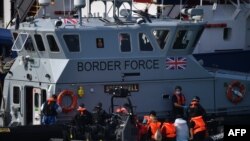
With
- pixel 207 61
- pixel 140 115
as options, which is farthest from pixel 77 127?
pixel 207 61

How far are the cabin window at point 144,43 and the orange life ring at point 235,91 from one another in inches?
94.7

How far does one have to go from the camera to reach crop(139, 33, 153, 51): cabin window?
778 inches

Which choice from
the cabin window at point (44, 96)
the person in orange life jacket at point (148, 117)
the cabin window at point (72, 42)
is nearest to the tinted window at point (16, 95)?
the cabin window at point (44, 96)

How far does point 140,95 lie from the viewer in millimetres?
19984

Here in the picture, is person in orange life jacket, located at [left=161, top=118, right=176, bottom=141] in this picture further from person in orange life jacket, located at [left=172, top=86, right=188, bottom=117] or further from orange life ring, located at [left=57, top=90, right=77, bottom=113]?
orange life ring, located at [left=57, top=90, right=77, bottom=113]

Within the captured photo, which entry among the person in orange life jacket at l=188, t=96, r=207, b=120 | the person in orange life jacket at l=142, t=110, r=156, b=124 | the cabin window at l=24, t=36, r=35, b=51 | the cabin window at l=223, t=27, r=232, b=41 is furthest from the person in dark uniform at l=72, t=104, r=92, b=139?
the cabin window at l=223, t=27, r=232, b=41

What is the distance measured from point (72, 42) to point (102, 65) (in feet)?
2.83

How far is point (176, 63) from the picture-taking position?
2022cm

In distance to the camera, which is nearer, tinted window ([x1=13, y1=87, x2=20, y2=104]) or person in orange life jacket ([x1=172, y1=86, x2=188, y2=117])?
person in orange life jacket ([x1=172, y1=86, x2=188, y2=117])

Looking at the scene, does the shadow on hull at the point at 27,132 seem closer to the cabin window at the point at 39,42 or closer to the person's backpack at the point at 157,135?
the cabin window at the point at 39,42

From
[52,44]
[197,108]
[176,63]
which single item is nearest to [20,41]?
[52,44]

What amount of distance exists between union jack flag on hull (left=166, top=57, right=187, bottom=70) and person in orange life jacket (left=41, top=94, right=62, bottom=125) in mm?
2772

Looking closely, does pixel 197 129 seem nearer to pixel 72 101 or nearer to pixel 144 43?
pixel 144 43

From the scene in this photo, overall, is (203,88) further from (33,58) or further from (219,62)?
(219,62)
